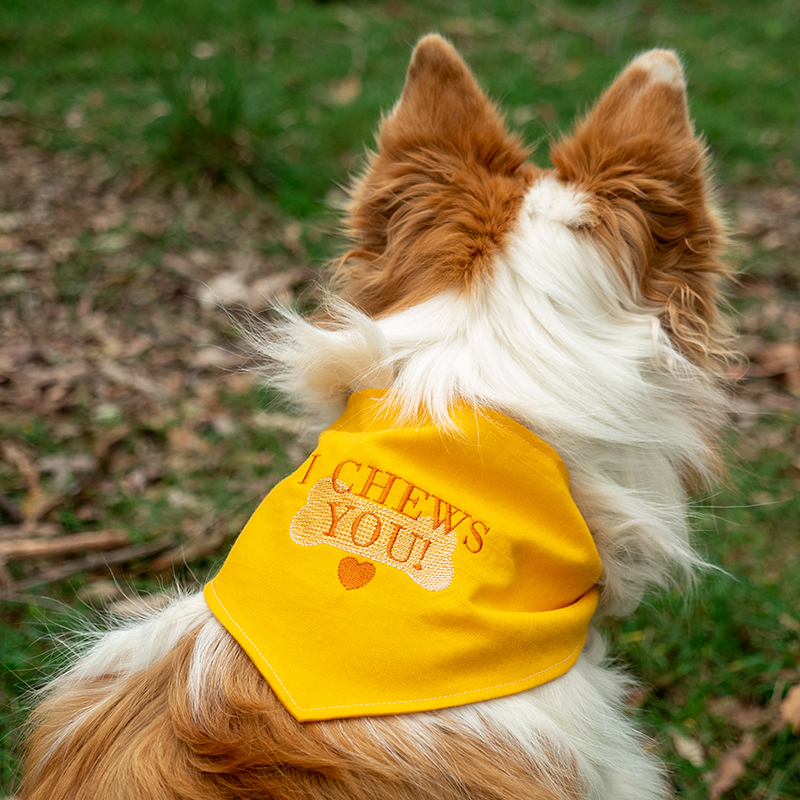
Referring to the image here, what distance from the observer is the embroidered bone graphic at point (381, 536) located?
1.54 meters


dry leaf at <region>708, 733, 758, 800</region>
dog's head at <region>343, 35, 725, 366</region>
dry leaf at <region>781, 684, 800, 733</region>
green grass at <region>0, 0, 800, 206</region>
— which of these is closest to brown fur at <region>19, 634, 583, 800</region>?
dog's head at <region>343, 35, 725, 366</region>

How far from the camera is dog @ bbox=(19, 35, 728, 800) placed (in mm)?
1452

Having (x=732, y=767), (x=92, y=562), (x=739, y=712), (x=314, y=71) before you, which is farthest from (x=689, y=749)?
(x=314, y=71)

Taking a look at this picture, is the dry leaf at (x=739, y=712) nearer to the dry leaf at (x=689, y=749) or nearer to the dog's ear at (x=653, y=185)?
the dry leaf at (x=689, y=749)

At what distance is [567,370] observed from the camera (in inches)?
68.1

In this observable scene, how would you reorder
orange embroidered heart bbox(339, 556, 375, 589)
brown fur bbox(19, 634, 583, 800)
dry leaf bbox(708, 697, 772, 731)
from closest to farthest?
brown fur bbox(19, 634, 583, 800), orange embroidered heart bbox(339, 556, 375, 589), dry leaf bbox(708, 697, 772, 731)

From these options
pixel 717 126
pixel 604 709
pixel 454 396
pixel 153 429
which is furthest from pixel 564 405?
pixel 717 126

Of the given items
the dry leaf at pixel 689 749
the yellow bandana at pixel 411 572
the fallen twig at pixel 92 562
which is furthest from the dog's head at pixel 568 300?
the fallen twig at pixel 92 562

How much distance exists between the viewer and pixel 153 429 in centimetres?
353

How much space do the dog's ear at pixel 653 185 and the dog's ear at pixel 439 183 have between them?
203 mm

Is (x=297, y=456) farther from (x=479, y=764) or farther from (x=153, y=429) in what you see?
(x=479, y=764)

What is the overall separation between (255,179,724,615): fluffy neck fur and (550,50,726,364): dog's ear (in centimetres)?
8

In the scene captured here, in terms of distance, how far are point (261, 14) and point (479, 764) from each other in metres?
8.13

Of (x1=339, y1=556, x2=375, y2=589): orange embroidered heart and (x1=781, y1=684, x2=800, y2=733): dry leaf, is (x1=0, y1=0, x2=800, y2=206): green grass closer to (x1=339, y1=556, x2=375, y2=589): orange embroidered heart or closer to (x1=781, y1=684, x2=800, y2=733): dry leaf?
(x1=781, y1=684, x2=800, y2=733): dry leaf
